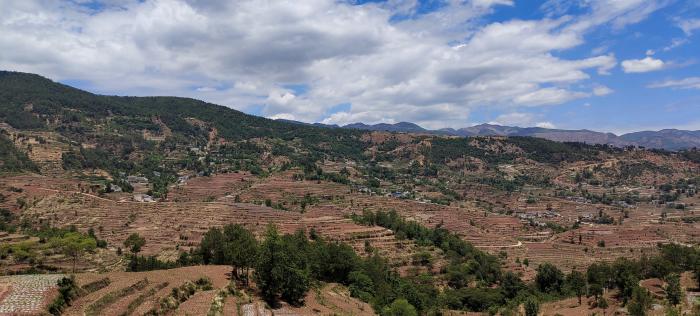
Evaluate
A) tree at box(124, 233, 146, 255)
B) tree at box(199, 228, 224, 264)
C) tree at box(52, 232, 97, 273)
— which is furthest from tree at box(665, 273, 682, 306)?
tree at box(124, 233, 146, 255)

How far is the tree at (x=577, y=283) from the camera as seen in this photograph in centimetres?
6417

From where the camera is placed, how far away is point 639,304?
45469 mm

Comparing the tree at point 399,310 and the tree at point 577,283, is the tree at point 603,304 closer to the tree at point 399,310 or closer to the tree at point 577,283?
the tree at point 577,283

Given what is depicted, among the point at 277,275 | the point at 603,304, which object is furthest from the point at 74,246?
the point at 603,304

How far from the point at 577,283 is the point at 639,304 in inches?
911

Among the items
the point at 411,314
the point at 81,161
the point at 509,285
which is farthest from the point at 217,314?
the point at 81,161

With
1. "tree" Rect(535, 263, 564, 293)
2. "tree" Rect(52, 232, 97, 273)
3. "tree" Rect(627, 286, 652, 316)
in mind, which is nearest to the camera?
"tree" Rect(627, 286, 652, 316)

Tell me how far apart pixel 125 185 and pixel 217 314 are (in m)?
109

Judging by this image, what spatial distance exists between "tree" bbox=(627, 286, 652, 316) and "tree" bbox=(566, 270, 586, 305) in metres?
13.3

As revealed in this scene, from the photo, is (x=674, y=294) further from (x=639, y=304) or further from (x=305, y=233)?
(x=305, y=233)

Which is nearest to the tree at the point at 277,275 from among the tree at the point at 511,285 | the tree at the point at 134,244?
the tree at the point at 134,244

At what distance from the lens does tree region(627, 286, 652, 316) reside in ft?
148

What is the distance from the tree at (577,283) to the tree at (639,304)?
43.7 ft

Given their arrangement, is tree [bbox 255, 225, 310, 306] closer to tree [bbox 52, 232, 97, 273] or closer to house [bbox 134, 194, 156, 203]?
tree [bbox 52, 232, 97, 273]
